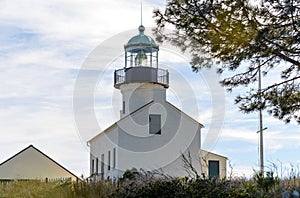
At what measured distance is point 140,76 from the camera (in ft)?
105

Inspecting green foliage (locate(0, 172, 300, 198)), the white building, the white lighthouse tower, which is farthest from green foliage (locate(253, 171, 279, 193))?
the white lighthouse tower

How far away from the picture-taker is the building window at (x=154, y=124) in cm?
3197

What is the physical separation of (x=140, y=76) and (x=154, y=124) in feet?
8.43

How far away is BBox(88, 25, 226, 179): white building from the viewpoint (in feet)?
103

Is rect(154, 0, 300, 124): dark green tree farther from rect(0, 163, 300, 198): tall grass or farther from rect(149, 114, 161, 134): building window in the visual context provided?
rect(149, 114, 161, 134): building window

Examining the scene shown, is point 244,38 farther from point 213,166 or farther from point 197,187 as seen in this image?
point 213,166

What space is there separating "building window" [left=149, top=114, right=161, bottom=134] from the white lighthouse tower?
853 mm

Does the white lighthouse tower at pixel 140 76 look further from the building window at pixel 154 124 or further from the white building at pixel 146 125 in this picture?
the building window at pixel 154 124

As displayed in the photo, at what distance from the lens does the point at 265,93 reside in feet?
48.9

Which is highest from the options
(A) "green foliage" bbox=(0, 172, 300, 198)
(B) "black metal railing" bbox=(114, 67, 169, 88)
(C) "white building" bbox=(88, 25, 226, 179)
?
(B) "black metal railing" bbox=(114, 67, 169, 88)

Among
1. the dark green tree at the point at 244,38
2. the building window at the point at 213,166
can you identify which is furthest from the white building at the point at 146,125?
the dark green tree at the point at 244,38

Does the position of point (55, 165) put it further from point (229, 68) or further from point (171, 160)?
point (229, 68)

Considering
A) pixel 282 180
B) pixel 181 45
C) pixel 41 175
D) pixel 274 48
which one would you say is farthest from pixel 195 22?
pixel 41 175

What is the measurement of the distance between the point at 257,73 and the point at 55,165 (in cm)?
2453
